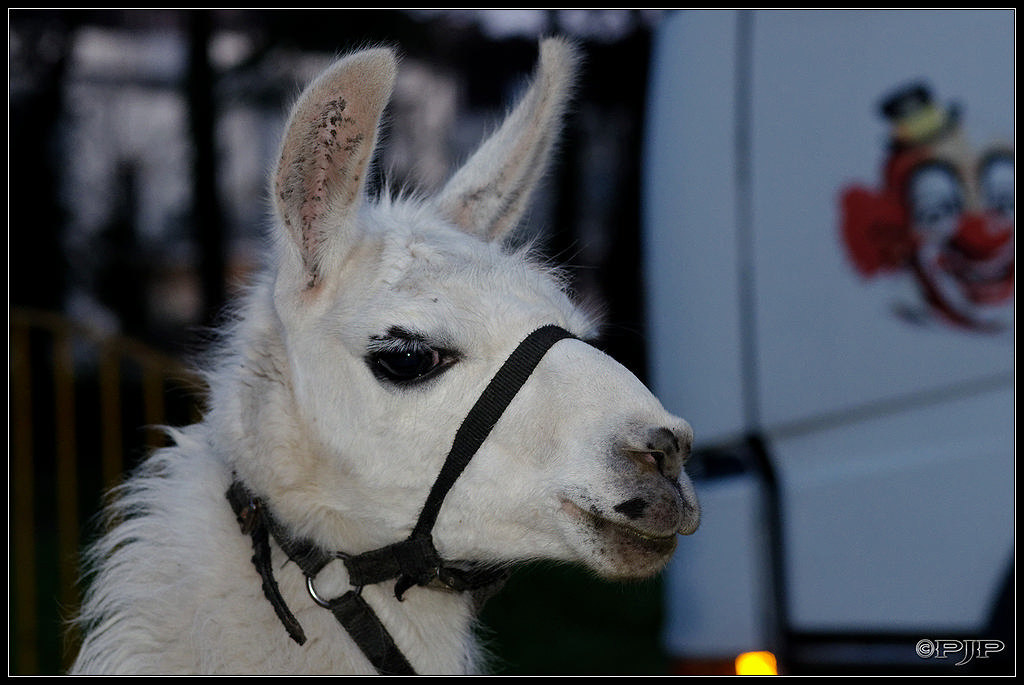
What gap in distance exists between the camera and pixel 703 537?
3.19 meters

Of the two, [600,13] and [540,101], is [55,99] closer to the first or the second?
[600,13]

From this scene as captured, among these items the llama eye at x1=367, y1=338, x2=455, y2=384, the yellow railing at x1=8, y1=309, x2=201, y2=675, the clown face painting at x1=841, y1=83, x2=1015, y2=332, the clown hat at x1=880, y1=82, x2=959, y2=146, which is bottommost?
the yellow railing at x1=8, y1=309, x2=201, y2=675

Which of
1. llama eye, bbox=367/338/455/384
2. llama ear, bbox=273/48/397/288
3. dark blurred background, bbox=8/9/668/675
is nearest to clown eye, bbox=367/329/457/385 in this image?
llama eye, bbox=367/338/455/384

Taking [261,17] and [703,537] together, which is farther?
[261,17]

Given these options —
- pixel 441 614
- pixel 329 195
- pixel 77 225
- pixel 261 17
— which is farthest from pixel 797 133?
pixel 77 225

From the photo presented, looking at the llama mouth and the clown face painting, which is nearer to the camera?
the llama mouth

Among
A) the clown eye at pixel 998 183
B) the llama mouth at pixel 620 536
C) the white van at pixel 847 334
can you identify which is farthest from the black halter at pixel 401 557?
the clown eye at pixel 998 183

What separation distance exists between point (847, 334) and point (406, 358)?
5.00ft

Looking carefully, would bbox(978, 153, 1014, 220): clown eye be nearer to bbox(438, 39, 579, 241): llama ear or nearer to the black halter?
bbox(438, 39, 579, 241): llama ear

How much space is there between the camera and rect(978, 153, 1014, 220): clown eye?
2.76 meters

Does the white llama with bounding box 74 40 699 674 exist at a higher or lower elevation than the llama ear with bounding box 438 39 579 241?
lower

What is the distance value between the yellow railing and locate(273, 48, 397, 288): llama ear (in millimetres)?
722

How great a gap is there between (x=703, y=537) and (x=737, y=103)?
138cm

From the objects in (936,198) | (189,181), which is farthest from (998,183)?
(189,181)
